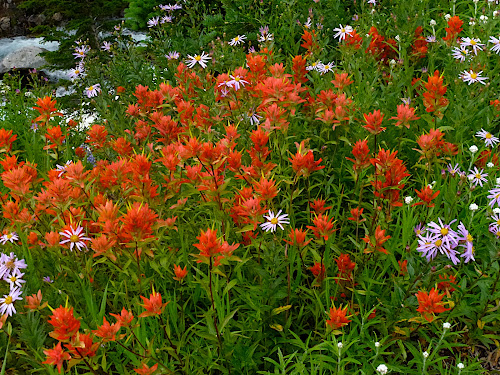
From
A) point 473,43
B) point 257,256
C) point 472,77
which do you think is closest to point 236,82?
point 257,256

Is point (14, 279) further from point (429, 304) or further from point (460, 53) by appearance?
point (460, 53)

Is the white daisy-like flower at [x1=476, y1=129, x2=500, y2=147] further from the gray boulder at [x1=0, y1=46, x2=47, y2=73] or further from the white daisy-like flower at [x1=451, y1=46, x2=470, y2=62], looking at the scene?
the gray boulder at [x1=0, y1=46, x2=47, y2=73]

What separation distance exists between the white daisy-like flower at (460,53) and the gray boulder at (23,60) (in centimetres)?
928

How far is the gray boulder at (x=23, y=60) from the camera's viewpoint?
9.95 meters

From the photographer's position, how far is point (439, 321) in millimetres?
2066

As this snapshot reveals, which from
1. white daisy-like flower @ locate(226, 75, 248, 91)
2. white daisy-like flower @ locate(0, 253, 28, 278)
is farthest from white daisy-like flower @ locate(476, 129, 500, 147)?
white daisy-like flower @ locate(0, 253, 28, 278)

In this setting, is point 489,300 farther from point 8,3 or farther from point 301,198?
point 8,3

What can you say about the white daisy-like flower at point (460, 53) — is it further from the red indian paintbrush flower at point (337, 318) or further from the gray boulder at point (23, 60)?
the gray boulder at point (23, 60)

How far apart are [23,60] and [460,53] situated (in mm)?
9782

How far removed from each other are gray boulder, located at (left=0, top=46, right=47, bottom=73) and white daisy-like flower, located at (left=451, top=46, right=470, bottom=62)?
928 centimetres

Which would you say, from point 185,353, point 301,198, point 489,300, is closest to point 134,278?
point 185,353

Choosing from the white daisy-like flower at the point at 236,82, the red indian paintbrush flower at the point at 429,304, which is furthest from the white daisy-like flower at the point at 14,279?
the red indian paintbrush flower at the point at 429,304

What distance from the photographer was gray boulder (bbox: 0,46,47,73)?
32.7ft

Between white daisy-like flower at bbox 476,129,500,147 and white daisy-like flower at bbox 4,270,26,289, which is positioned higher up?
white daisy-like flower at bbox 4,270,26,289
